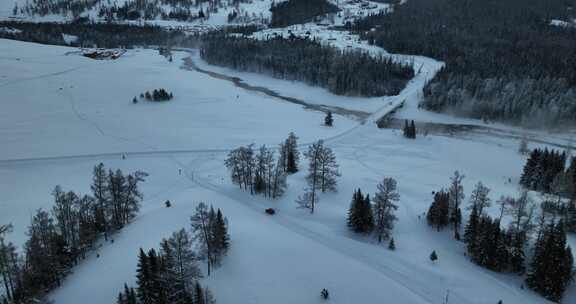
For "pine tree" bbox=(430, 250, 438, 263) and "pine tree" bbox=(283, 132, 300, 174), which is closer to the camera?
"pine tree" bbox=(430, 250, 438, 263)

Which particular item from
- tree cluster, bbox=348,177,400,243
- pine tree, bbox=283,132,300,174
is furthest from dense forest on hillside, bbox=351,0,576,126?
tree cluster, bbox=348,177,400,243

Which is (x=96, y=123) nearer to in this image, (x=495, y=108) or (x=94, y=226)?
(x=94, y=226)

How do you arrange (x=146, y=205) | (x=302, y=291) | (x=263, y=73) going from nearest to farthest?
(x=302, y=291) < (x=146, y=205) < (x=263, y=73)

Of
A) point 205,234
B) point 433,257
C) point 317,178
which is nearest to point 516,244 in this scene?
point 433,257

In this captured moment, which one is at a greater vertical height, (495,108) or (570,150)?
(495,108)

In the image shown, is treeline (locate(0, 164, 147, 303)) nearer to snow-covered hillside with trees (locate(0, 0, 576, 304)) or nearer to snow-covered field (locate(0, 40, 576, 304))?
snow-covered hillside with trees (locate(0, 0, 576, 304))

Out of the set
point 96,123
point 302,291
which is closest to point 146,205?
point 302,291

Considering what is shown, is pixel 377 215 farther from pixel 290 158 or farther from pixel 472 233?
pixel 290 158

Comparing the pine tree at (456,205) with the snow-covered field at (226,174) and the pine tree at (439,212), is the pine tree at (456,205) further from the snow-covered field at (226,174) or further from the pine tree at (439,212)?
the snow-covered field at (226,174)

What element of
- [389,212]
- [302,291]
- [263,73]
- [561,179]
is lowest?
[302,291]
